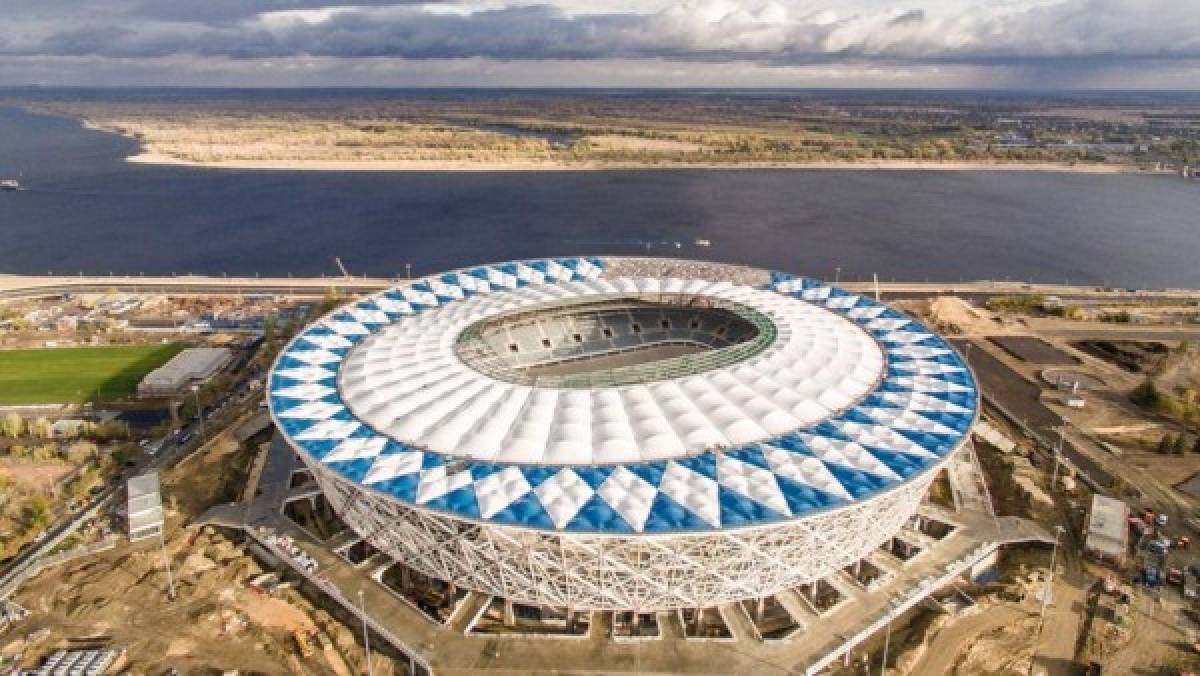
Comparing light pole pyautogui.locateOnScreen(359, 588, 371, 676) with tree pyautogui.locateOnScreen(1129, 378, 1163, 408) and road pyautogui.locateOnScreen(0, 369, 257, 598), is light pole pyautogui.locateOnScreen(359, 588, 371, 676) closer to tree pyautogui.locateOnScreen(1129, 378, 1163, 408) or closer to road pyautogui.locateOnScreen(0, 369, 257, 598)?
road pyautogui.locateOnScreen(0, 369, 257, 598)

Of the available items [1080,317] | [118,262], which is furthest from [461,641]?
[118,262]

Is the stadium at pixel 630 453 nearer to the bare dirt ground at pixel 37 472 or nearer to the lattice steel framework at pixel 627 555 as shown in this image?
the lattice steel framework at pixel 627 555

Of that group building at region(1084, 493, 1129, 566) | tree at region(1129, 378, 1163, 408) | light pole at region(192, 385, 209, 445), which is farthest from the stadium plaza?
tree at region(1129, 378, 1163, 408)

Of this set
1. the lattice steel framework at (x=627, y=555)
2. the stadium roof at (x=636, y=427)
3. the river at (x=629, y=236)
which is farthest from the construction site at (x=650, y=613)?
the river at (x=629, y=236)

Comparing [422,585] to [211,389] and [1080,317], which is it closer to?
[211,389]

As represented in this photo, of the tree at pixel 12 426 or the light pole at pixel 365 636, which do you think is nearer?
the light pole at pixel 365 636

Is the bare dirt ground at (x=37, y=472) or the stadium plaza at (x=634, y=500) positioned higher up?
the stadium plaza at (x=634, y=500)
